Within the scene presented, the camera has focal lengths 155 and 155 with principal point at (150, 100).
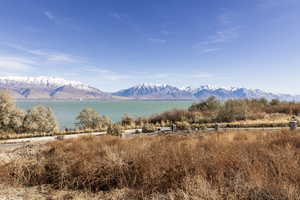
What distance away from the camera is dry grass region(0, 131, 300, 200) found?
116 inches

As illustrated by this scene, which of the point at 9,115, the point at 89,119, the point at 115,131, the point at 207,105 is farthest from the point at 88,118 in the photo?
the point at 207,105

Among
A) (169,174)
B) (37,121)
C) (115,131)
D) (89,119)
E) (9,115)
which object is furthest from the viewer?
(89,119)

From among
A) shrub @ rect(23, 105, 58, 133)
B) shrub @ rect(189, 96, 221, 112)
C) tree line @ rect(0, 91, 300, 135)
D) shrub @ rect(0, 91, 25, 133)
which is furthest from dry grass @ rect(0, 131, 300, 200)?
shrub @ rect(189, 96, 221, 112)

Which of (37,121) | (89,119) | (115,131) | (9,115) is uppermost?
(9,115)

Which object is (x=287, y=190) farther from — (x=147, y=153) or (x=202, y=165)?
(x=147, y=153)

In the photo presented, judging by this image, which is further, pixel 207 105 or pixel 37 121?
pixel 207 105

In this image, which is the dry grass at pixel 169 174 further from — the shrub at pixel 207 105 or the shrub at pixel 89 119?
the shrub at pixel 207 105

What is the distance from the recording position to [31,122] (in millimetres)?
21203

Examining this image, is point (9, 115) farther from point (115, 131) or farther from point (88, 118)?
point (115, 131)

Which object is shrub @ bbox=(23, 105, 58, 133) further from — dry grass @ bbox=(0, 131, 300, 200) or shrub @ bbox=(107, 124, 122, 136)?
dry grass @ bbox=(0, 131, 300, 200)

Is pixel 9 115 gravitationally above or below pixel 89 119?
above

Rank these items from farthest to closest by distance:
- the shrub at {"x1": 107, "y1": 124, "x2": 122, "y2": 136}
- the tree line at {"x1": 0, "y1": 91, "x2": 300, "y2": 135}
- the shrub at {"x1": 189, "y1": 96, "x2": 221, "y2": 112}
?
1. the shrub at {"x1": 189, "y1": 96, "x2": 221, "y2": 112}
2. the tree line at {"x1": 0, "y1": 91, "x2": 300, "y2": 135}
3. the shrub at {"x1": 107, "y1": 124, "x2": 122, "y2": 136}

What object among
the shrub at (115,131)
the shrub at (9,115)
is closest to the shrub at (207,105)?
the shrub at (115,131)

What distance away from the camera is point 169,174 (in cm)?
370
